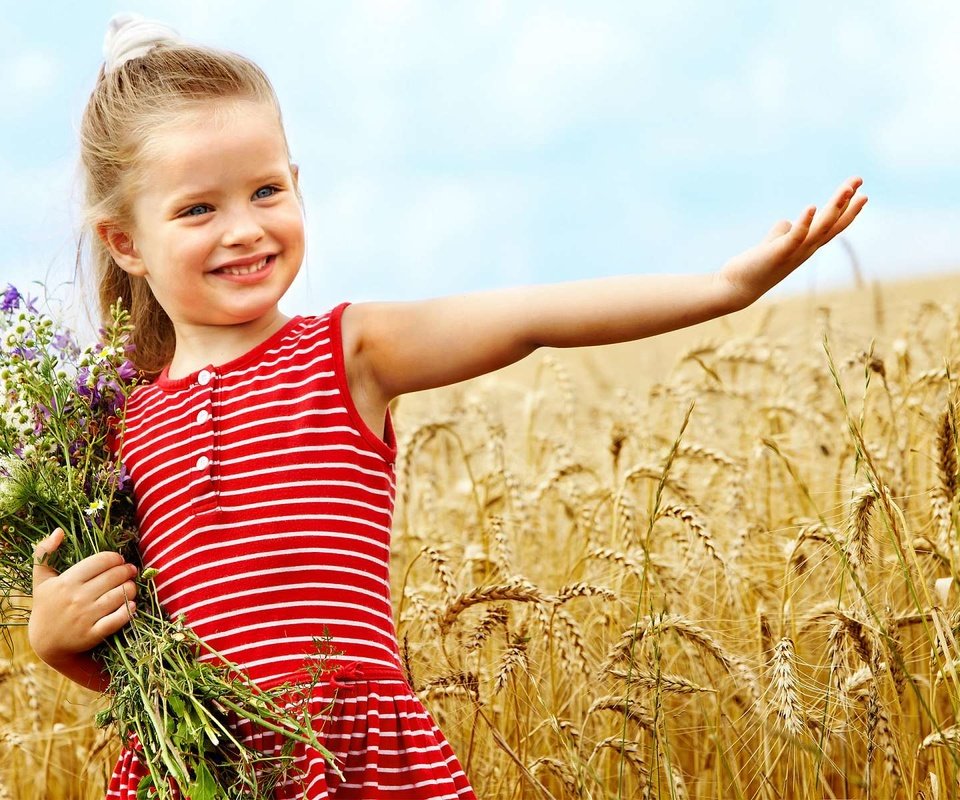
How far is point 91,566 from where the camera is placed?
1.81 metres

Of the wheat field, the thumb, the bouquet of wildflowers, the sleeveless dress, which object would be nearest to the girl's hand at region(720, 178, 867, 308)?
the wheat field

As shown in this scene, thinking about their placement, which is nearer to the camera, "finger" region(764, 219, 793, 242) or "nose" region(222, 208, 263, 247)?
"finger" region(764, 219, 793, 242)

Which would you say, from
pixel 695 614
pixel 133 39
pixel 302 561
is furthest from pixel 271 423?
pixel 695 614

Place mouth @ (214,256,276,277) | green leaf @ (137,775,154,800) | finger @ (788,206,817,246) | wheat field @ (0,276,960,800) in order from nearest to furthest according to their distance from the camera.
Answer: finger @ (788,206,817,246) → green leaf @ (137,775,154,800) → mouth @ (214,256,276,277) → wheat field @ (0,276,960,800)

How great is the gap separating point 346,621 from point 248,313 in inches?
21.1

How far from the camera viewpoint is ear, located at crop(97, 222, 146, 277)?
6.77ft

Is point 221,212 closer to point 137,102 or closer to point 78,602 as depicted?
point 137,102

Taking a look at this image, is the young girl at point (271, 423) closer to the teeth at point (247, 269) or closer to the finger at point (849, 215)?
the teeth at point (247, 269)

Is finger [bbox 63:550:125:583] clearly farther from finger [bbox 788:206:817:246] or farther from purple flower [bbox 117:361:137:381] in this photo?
finger [bbox 788:206:817:246]

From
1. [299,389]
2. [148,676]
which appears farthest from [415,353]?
[148,676]

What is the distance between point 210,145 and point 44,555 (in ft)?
2.39

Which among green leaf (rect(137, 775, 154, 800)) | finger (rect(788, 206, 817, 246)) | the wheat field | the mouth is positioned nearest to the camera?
finger (rect(788, 206, 817, 246))

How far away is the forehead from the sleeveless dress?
12.6 inches

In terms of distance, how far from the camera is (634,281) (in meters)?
1.69
